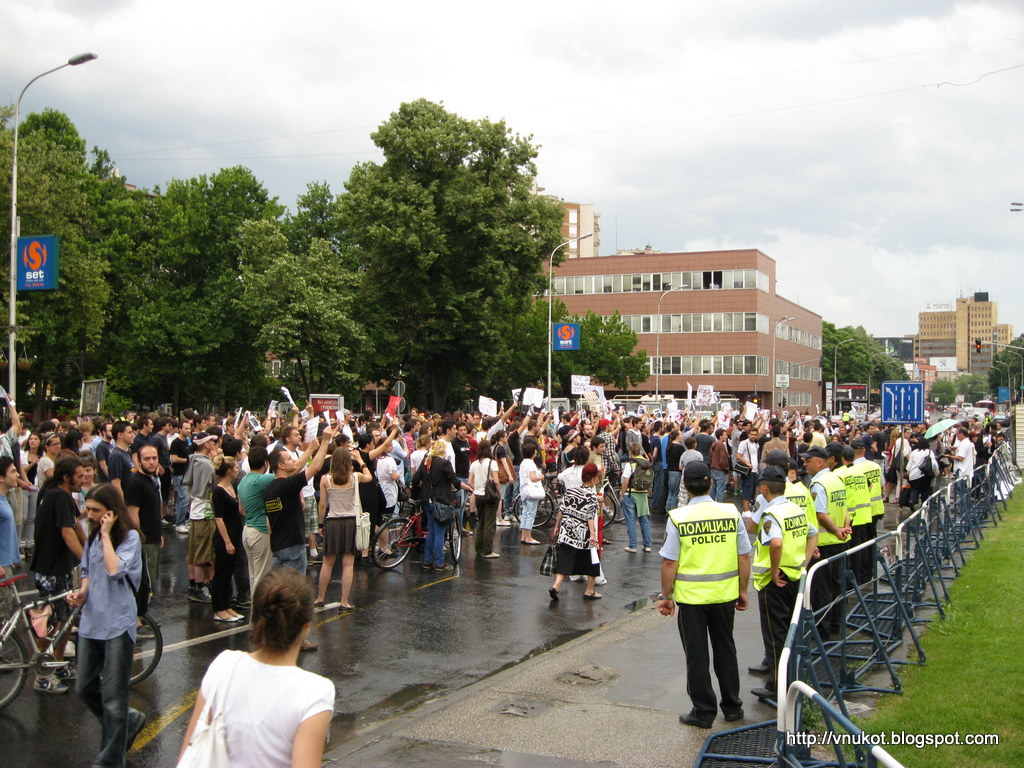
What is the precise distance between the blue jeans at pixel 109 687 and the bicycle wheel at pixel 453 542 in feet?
24.6

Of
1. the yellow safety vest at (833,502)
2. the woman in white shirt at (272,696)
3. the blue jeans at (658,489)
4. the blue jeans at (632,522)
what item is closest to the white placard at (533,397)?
the blue jeans at (658,489)

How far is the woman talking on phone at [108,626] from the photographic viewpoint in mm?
5469

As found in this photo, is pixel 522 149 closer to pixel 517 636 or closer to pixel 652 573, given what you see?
pixel 652 573

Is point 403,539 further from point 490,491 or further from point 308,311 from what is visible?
point 308,311

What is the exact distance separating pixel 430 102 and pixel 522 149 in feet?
15.5

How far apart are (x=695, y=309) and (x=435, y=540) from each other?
237 feet

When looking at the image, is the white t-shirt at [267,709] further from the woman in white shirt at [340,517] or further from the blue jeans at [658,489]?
the blue jeans at [658,489]

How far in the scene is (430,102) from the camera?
43500 millimetres

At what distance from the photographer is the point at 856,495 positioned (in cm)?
1059

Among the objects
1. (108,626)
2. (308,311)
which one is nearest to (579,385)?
(308,311)

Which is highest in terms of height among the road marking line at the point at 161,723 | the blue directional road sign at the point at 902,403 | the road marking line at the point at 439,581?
the blue directional road sign at the point at 902,403

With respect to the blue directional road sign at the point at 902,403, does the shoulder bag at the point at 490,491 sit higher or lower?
lower

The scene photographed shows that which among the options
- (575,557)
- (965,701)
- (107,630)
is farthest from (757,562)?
(107,630)

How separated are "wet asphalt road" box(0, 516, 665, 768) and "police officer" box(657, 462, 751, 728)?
6.93 ft
